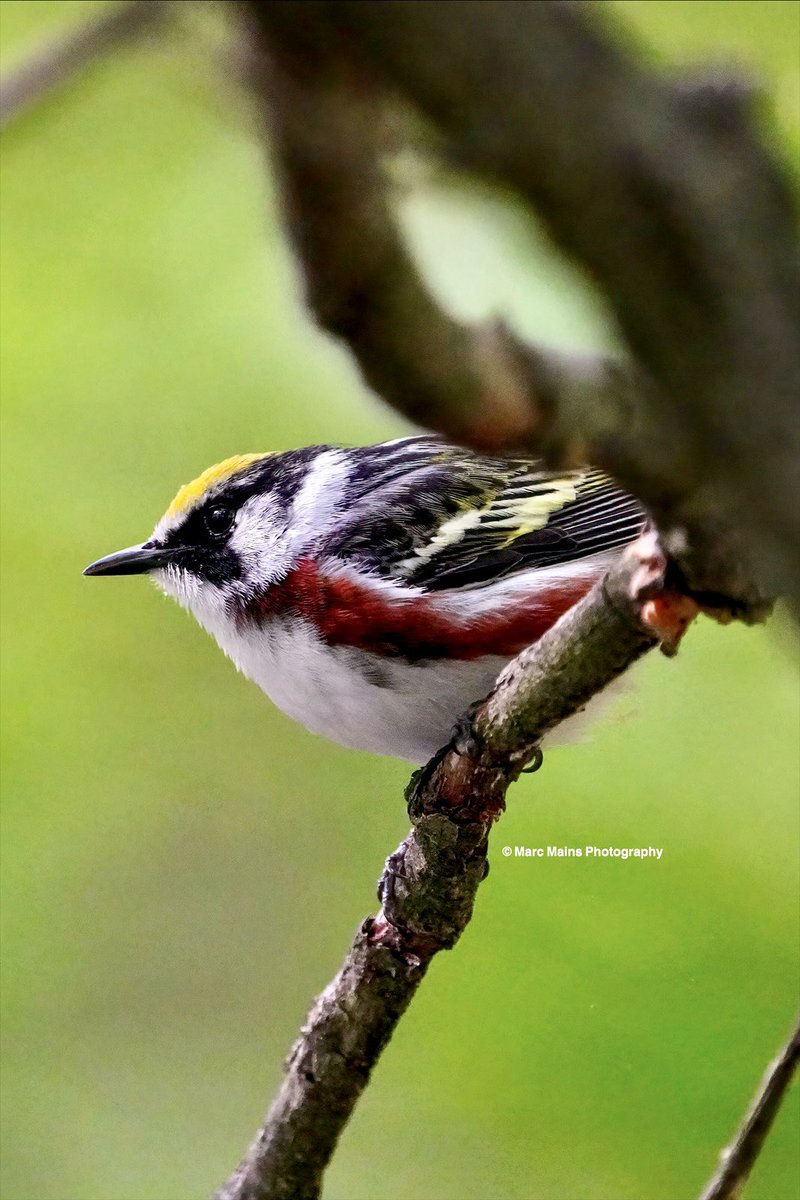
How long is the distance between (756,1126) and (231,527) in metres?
2.47

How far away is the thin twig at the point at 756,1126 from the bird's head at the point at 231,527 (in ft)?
6.80

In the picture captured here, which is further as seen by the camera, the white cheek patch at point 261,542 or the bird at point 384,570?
the white cheek patch at point 261,542

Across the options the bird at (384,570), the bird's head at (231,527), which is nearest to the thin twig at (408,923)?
the bird at (384,570)

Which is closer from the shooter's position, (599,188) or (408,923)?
(599,188)

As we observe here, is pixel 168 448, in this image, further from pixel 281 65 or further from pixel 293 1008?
pixel 281 65

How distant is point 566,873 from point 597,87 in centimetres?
314

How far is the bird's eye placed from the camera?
13.2ft

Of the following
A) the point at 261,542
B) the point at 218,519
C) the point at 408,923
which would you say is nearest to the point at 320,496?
the point at 261,542

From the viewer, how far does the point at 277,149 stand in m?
0.63

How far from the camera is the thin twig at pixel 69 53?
2.04ft

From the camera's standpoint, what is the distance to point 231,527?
13.1 feet

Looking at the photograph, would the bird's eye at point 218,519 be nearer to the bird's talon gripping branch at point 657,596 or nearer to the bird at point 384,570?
the bird at point 384,570

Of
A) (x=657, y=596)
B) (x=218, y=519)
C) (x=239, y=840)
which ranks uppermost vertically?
(x=218, y=519)

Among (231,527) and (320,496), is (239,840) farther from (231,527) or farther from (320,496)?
(320,496)
